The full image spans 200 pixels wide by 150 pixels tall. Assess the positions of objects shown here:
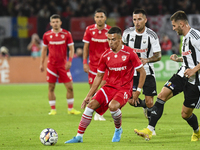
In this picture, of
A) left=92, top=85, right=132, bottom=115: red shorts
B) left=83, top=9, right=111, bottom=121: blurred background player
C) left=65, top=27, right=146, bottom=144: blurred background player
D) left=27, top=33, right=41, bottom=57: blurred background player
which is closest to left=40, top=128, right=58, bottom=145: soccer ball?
left=65, top=27, right=146, bottom=144: blurred background player

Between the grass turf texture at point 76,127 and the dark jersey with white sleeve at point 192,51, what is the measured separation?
103 centimetres

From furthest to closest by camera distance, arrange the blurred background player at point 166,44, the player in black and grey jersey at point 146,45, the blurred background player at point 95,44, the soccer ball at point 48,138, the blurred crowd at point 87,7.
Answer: the blurred crowd at point 87,7 → the blurred background player at point 166,44 → the blurred background player at point 95,44 → the player in black and grey jersey at point 146,45 → the soccer ball at point 48,138

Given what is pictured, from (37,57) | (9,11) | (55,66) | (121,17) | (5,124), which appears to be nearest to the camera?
(5,124)

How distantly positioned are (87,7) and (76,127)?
15.0 metres

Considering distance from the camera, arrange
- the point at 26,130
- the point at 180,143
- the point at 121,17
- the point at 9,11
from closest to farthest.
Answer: the point at 180,143
the point at 26,130
the point at 121,17
the point at 9,11

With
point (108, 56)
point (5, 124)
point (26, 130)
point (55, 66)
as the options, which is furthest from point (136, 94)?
point (55, 66)

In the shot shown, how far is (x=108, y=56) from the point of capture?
5871 mm

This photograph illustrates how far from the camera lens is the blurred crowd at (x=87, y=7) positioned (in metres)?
20.9

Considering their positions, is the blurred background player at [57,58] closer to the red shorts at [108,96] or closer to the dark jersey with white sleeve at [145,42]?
the dark jersey with white sleeve at [145,42]

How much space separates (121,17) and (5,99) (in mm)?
9195

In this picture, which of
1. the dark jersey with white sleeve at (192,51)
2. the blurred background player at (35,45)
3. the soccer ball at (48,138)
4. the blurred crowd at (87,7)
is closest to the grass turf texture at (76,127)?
the soccer ball at (48,138)

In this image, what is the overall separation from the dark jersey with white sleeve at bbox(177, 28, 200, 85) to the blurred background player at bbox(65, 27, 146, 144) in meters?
0.71

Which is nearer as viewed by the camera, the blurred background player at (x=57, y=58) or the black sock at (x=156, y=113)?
the black sock at (x=156, y=113)

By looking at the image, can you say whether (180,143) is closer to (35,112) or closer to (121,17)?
(35,112)
